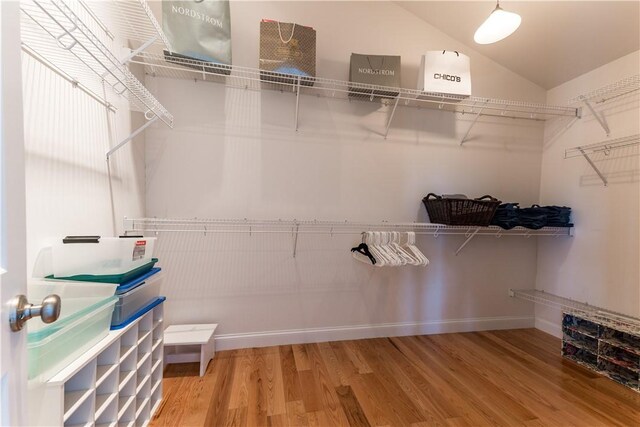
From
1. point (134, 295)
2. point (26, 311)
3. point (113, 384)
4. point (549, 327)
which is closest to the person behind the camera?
point (26, 311)

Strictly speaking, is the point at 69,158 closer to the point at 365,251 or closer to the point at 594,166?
the point at 365,251

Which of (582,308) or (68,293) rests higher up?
(68,293)

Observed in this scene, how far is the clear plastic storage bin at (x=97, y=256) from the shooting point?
39.0 inches

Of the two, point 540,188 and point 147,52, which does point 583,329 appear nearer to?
point 540,188

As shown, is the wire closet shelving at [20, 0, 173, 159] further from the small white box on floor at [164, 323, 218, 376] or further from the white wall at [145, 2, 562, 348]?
the small white box on floor at [164, 323, 218, 376]

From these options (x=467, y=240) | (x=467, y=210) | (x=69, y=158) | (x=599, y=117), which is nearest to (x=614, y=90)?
(x=599, y=117)

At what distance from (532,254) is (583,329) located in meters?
A: 0.75

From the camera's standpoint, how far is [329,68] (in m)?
2.10

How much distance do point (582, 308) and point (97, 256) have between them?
309 cm

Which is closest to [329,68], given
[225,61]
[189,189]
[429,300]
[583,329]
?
[225,61]

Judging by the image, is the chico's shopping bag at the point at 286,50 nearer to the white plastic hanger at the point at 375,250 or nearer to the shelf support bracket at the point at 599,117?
the white plastic hanger at the point at 375,250

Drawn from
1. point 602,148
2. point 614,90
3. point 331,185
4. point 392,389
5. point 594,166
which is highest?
point 614,90

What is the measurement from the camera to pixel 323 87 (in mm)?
2084

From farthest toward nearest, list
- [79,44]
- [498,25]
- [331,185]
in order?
[331,185], [498,25], [79,44]
